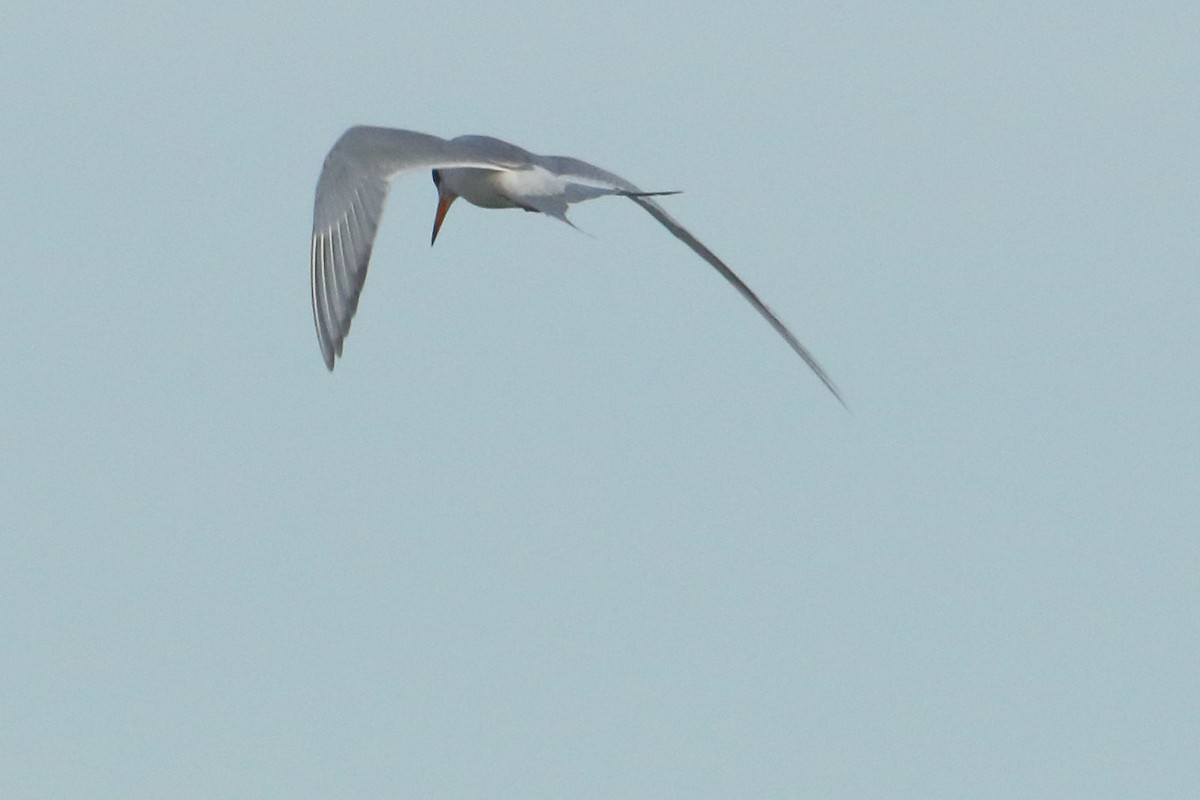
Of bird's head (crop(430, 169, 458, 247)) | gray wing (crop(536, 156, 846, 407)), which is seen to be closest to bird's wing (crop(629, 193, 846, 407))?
gray wing (crop(536, 156, 846, 407))

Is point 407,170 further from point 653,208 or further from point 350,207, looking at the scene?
point 653,208

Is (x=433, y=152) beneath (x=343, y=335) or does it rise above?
above

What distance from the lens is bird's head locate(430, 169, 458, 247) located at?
1936cm

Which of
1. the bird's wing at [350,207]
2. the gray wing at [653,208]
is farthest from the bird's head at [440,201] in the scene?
the bird's wing at [350,207]

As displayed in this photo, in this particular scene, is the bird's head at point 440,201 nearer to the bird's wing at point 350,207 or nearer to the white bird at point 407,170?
the white bird at point 407,170

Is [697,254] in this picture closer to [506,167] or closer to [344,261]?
[506,167]

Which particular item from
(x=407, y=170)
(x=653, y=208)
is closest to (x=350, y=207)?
(x=407, y=170)

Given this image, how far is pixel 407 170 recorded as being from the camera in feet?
53.0

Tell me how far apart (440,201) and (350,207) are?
11.3 feet

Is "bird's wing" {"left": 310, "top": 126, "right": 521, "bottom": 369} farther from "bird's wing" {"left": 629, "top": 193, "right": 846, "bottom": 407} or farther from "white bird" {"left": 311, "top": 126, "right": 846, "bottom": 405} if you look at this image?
"bird's wing" {"left": 629, "top": 193, "right": 846, "bottom": 407}

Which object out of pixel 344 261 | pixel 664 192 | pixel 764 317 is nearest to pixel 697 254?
pixel 764 317

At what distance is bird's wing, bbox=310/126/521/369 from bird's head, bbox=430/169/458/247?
7.96 feet

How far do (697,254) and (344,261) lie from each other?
317cm

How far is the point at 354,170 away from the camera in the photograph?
16.3m
